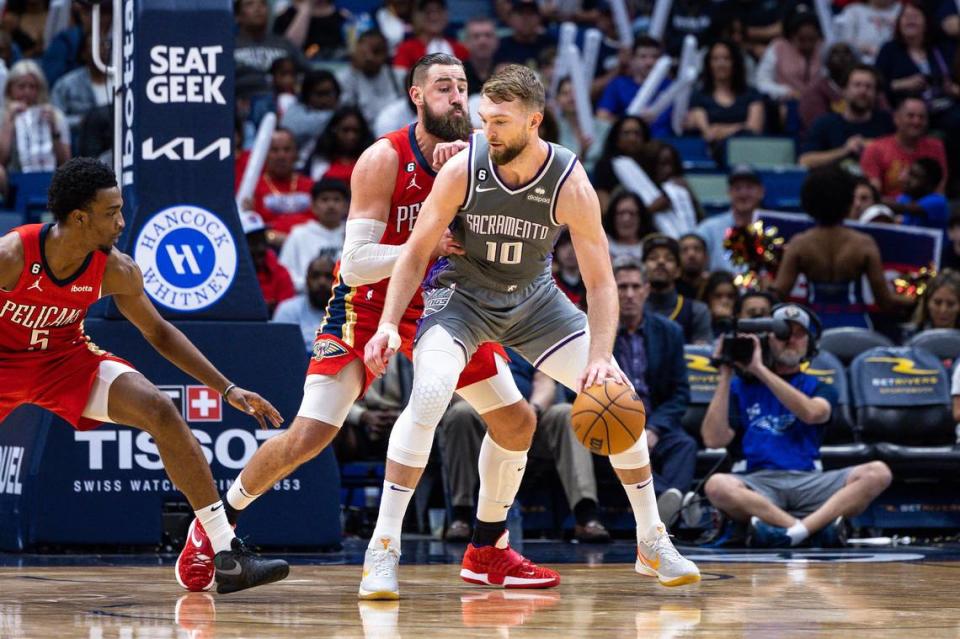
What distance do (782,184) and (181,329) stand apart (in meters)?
6.76

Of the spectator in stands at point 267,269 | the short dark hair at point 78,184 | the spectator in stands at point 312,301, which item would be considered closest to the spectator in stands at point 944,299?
the spectator in stands at point 312,301

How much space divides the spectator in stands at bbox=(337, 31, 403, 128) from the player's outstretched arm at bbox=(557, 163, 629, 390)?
7.71 m

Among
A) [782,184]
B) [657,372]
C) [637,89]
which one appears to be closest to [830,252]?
[657,372]

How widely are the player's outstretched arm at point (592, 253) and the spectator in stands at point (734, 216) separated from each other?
565 centimetres

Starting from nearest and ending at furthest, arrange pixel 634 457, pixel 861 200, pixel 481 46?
pixel 634 457
pixel 861 200
pixel 481 46

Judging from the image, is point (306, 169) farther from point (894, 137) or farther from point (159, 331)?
point (159, 331)

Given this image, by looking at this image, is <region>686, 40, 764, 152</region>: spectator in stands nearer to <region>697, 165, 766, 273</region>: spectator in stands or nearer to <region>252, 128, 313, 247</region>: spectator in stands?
<region>697, 165, 766, 273</region>: spectator in stands

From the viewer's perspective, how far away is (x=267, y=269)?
10.3 m

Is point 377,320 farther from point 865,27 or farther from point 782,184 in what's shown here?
point 865,27

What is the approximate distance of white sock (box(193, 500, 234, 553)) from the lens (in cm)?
575

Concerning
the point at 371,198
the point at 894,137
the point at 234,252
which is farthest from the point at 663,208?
the point at 371,198

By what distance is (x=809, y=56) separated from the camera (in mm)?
14680

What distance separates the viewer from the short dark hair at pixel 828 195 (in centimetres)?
962

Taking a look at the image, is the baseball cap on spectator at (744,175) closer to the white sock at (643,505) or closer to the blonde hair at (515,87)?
the white sock at (643,505)
